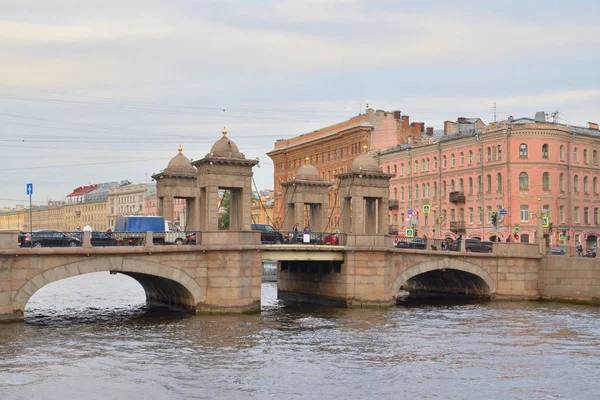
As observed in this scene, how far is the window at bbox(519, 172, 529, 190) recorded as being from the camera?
76.1m

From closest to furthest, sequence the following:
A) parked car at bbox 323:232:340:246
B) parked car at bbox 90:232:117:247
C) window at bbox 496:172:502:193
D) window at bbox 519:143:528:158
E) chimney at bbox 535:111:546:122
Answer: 1. parked car at bbox 90:232:117:247
2. parked car at bbox 323:232:340:246
3. window at bbox 519:143:528:158
4. window at bbox 496:172:502:193
5. chimney at bbox 535:111:546:122

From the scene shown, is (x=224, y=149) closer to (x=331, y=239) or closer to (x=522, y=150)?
(x=331, y=239)

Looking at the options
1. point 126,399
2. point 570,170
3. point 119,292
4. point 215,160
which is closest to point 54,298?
point 119,292

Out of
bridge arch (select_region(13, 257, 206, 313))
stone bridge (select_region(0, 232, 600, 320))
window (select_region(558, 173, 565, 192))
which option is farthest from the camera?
window (select_region(558, 173, 565, 192))

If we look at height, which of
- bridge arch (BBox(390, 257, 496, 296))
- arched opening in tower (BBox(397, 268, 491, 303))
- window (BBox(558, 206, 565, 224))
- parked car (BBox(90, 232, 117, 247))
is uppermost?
window (BBox(558, 206, 565, 224))

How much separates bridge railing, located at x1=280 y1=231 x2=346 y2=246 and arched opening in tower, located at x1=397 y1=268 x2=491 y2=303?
25.2 ft

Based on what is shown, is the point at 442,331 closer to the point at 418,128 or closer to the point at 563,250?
the point at 563,250

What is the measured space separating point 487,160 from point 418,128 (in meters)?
21.0

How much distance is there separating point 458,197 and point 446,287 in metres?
24.4

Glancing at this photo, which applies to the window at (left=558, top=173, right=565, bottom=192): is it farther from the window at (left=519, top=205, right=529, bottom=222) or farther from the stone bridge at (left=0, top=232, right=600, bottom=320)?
the stone bridge at (left=0, top=232, right=600, bottom=320)

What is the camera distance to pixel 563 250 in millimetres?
56750

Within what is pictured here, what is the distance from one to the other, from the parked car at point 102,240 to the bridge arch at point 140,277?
1.25 m

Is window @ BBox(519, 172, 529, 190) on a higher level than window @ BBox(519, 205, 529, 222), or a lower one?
higher

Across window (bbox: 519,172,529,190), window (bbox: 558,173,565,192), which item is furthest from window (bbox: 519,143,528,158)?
window (bbox: 558,173,565,192)
